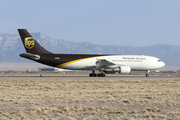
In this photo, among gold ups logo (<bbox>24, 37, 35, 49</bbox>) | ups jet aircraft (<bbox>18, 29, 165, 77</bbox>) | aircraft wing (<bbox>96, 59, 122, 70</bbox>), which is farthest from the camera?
gold ups logo (<bbox>24, 37, 35, 49</bbox>)

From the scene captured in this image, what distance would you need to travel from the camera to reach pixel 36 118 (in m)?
13.2

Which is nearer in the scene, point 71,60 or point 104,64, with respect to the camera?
point 71,60

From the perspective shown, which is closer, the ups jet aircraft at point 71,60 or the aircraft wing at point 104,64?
the ups jet aircraft at point 71,60

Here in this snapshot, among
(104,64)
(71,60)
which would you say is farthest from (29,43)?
(104,64)

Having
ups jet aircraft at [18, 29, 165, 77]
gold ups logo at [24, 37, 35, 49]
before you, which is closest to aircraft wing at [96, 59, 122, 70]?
ups jet aircraft at [18, 29, 165, 77]

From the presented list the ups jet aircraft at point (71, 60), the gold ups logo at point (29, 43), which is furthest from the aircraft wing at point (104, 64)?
the gold ups logo at point (29, 43)

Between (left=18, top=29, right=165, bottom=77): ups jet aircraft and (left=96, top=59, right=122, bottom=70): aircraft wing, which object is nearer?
(left=18, top=29, right=165, bottom=77): ups jet aircraft

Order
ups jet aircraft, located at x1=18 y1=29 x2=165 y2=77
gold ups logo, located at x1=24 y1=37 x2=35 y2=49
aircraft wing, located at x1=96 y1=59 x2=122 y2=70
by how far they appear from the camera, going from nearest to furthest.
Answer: ups jet aircraft, located at x1=18 y1=29 x2=165 y2=77
aircraft wing, located at x1=96 y1=59 x2=122 y2=70
gold ups logo, located at x1=24 y1=37 x2=35 y2=49

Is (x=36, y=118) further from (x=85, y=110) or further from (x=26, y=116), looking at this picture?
(x=85, y=110)

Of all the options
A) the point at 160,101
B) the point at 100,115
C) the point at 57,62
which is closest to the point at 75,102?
the point at 100,115

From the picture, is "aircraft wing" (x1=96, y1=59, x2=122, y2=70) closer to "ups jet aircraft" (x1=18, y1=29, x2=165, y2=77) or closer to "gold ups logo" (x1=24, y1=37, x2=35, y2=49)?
"ups jet aircraft" (x1=18, y1=29, x2=165, y2=77)

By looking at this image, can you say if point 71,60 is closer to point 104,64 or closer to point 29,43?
point 104,64

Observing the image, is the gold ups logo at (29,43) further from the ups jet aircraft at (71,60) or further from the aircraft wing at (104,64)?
the aircraft wing at (104,64)

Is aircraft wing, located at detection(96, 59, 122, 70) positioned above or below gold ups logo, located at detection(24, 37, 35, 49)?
below
